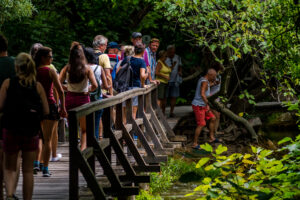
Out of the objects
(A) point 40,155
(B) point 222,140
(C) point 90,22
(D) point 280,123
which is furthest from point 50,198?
(D) point 280,123

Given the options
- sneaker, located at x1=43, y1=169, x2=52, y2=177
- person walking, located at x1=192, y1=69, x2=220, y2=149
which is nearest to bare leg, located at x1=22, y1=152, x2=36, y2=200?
sneaker, located at x1=43, y1=169, x2=52, y2=177

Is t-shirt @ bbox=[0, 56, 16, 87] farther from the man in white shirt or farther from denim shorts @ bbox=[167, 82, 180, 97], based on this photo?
denim shorts @ bbox=[167, 82, 180, 97]

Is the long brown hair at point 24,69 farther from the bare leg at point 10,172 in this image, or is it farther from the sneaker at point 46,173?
the sneaker at point 46,173

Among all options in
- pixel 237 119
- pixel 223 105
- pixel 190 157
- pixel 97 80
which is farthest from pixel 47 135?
pixel 237 119

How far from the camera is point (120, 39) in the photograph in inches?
640

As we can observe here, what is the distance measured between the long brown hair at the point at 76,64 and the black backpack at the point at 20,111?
1.71 metres

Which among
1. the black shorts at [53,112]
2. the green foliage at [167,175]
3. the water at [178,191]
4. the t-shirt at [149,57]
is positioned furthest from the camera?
the t-shirt at [149,57]

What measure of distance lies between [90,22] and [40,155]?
841cm

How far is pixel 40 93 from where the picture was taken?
210 inches

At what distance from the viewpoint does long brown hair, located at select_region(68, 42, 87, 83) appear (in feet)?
22.5

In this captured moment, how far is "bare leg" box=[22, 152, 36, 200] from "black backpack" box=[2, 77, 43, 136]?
0.74 feet

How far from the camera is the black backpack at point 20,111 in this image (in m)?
5.13

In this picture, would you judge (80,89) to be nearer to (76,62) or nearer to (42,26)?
(76,62)

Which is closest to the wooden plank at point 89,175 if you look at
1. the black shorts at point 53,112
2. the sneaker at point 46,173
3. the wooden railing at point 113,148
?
the wooden railing at point 113,148
